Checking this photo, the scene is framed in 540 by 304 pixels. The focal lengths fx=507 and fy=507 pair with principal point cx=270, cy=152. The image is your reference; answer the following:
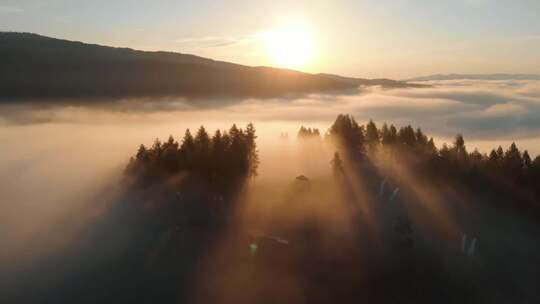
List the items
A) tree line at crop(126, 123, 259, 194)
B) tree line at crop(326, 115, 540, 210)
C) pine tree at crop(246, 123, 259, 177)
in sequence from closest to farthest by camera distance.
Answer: tree line at crop(126, 123, 259, 194) < pine tree at crop(246, 123, 259, 177) < tree line at crop(326, 115, 540, 210)

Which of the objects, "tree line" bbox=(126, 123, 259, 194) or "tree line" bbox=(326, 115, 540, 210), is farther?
"tree line" bbox=(326, 115, 540, 210)

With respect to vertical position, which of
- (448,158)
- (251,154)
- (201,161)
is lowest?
(448,158)

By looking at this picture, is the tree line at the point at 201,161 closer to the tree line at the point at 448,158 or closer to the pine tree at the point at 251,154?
the pine tree at the point at 251,154

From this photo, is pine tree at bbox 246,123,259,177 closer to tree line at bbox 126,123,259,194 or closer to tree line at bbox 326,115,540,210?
tree line at bbox 126,123,259,194

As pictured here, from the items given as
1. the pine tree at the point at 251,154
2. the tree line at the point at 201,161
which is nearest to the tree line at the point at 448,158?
the pine tree at the point at 251,154

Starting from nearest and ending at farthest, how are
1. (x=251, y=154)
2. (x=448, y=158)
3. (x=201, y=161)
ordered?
(x=201, y=161) → (x=251, y=154) → (x=448, y=158)

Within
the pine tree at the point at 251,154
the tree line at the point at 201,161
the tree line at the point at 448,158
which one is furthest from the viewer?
the tree line at the point at 448,158

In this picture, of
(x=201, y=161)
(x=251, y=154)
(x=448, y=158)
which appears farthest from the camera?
(x=448, y=158)

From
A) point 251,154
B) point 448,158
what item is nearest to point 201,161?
point 251,154

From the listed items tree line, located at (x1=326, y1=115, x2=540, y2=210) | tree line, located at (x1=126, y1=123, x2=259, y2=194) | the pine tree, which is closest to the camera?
tree line, located at (x1=126, y1=123, x2=259, y2=194)

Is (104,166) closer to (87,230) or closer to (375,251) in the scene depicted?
(87,230)

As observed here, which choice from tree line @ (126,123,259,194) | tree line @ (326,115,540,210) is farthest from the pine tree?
tree line @ (326,115,540,210)

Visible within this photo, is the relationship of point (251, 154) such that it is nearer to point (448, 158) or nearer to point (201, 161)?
point (201, 161)
